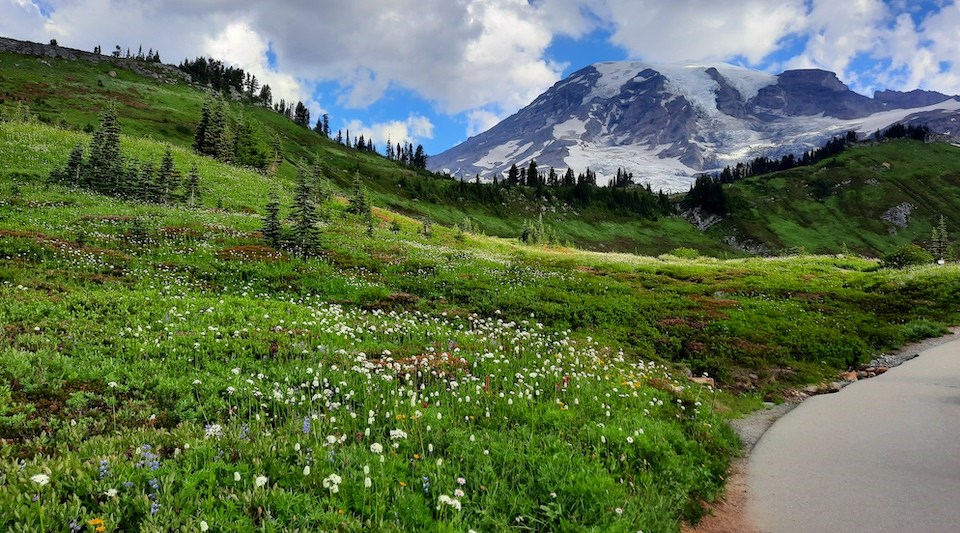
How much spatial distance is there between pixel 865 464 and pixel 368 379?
9.87 m

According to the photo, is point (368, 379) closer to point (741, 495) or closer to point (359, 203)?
point (741, 495)

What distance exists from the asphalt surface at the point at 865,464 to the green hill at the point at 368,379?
109 cm

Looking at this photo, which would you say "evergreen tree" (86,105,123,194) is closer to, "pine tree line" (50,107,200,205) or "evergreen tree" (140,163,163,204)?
"pine tree line" (50,107,200,205)

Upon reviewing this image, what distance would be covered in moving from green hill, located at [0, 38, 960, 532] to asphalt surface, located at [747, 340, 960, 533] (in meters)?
1.09

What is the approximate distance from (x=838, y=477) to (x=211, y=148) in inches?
3764

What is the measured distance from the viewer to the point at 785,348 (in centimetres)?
1703

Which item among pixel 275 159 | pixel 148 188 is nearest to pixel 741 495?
pixel 148 188

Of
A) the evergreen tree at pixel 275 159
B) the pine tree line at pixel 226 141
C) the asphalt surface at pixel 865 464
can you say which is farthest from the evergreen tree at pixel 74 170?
the asphalt surface at pixel 865 464

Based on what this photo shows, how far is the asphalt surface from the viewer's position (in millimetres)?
6824

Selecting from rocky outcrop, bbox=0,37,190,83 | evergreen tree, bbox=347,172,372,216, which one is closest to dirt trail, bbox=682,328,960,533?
evergreen tree, bbox=347,172,372,216

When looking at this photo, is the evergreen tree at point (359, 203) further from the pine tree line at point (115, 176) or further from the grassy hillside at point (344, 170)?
the grassy hillside at point (344, 170)

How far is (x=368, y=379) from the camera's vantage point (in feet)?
31.5

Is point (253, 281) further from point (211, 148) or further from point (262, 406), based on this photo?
point (211, 148)

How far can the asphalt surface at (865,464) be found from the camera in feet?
22.4
